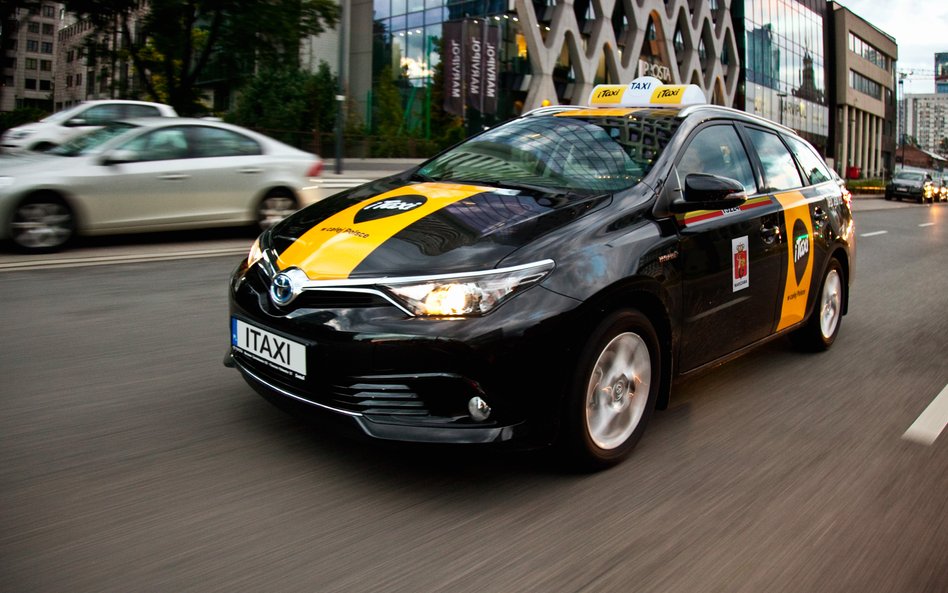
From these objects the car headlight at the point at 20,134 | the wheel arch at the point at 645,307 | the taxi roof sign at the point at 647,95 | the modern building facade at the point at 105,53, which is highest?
the modern building facade at the point at 105,53

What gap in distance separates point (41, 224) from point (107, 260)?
0.92m

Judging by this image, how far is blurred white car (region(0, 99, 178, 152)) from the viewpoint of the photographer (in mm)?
16562

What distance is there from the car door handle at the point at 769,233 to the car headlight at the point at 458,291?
77.9 inches

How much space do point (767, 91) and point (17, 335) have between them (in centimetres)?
6107

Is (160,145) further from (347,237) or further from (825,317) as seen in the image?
(825,317)

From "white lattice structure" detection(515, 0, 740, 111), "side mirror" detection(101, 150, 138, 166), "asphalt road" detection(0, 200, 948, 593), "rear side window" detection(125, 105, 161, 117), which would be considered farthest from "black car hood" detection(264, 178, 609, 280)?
"white lattice structure" detection(515, 0, 740, 111)

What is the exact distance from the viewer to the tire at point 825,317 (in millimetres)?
5613

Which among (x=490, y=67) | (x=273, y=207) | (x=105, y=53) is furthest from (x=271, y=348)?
(x=490, y=67)

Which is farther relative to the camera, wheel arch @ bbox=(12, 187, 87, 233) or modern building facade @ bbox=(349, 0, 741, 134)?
modern building facade @ bbox=(349, 0, 741, 134)

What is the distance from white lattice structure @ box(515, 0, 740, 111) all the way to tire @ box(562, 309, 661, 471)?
1333 inches

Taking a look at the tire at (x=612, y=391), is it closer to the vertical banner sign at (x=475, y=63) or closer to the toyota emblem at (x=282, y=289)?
the toyota emblem at (x=282, y=289)

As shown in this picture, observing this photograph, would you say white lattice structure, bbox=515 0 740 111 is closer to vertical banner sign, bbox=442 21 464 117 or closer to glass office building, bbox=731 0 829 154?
glass office building, bbox=731 0 829 154

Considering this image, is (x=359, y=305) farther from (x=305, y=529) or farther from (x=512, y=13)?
(x=512, y=13)

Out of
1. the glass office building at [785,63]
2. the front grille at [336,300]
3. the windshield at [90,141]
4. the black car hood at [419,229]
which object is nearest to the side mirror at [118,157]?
the windshield at [90,141]
